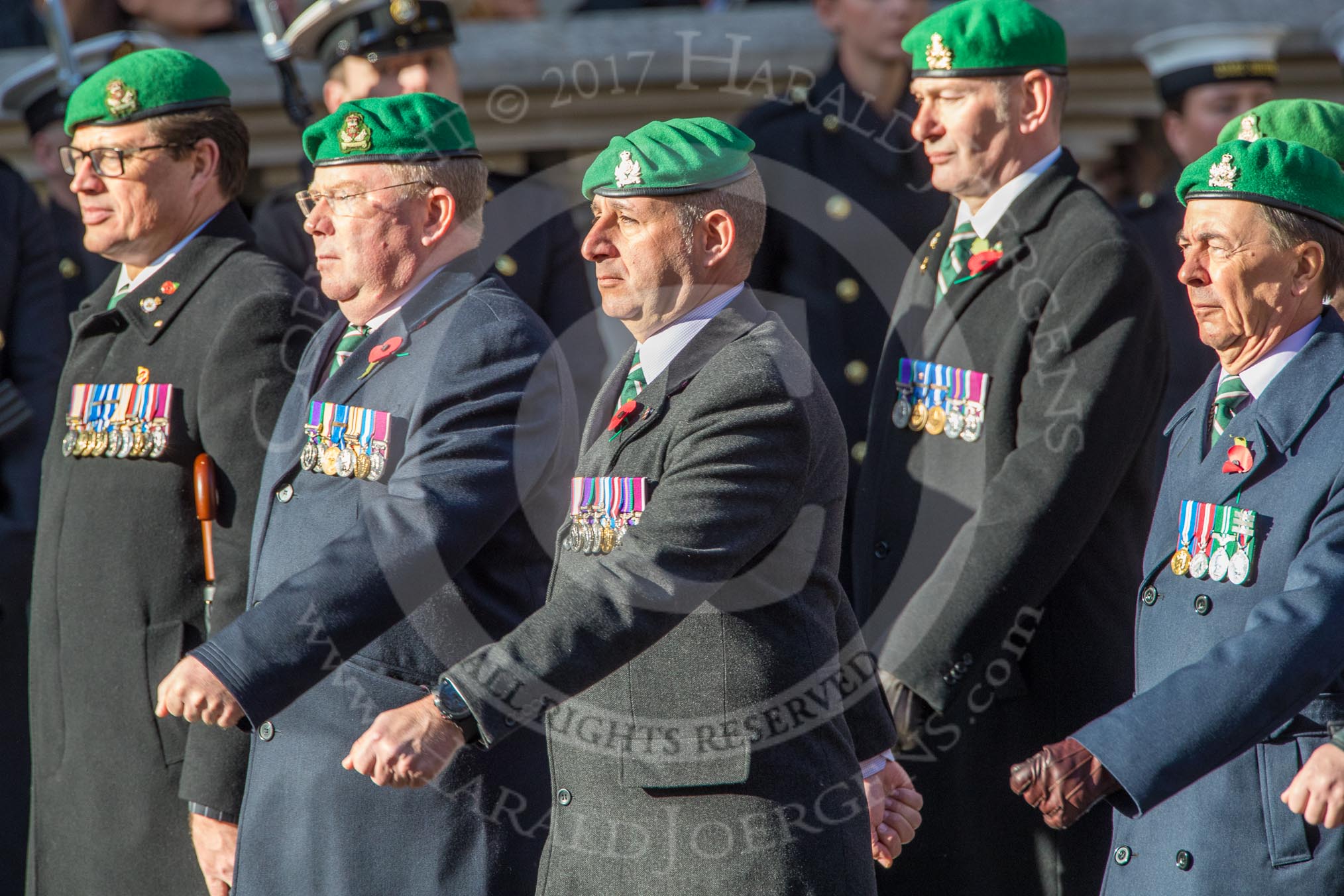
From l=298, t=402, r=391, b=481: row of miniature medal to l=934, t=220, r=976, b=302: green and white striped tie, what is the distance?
1240mm

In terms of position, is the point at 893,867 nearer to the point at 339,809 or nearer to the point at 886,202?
the point at 339,809

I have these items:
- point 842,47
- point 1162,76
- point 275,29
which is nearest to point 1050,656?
point 842,47

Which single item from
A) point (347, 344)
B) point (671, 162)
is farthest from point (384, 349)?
point (671, 162)

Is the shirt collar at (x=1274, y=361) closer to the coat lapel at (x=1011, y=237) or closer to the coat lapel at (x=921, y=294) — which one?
the coat lapel at (x=1011, y=237)

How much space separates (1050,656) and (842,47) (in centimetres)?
185

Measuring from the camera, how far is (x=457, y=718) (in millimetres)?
2818

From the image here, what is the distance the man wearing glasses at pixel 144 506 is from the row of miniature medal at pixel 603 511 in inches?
37.4

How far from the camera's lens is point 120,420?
3730mm

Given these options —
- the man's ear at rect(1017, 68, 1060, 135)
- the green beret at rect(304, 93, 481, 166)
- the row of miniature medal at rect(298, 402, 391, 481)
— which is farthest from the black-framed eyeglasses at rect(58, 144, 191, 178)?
the man's ear at rect(1017, 68, 1060, 135)

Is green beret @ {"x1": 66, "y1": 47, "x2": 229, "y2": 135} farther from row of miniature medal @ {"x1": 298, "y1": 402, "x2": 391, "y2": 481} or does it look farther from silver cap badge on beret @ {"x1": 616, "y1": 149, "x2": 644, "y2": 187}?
silver cap badge on beret @ {"x1": 616, "y1": 149, "x2": 644, "y2": 187}

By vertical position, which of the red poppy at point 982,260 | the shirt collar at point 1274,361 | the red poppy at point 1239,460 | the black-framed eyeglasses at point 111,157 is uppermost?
the black-framed eyeglasses at point 111,157

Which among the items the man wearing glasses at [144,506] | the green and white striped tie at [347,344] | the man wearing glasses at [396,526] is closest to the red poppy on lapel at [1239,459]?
the man wearing glasses at [396,526]

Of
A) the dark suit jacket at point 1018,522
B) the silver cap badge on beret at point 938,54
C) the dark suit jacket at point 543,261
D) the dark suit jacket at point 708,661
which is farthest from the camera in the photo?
the dark suit jacket at point 543,261

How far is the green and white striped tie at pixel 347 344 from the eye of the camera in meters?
3.44
